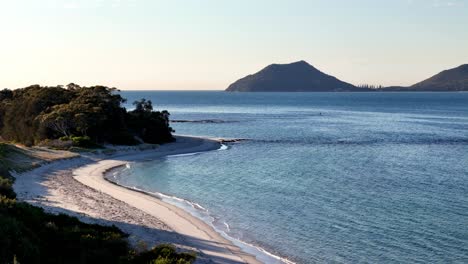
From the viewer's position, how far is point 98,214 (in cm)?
3177

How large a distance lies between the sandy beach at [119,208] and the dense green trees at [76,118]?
16584 mm

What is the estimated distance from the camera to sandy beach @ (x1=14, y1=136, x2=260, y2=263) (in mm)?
26531

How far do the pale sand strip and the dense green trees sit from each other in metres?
11.0

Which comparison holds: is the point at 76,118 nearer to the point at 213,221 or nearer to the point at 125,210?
the point at 125,210

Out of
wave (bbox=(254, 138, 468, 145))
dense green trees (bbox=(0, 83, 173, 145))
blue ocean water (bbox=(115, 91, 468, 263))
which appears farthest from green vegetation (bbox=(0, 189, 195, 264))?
wave (bbox=(254, 138, 468, 145))

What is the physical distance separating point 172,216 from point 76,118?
42694 millimetres

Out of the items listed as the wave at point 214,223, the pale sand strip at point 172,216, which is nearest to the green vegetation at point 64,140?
the pale sand strip at point 172,216

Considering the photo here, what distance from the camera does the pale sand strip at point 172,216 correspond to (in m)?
25.8

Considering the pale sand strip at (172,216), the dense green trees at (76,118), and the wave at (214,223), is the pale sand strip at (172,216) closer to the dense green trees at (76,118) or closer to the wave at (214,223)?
the wave at (214,223)

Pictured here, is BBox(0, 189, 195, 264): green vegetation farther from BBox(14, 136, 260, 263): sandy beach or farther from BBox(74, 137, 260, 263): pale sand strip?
BBox(74, 137, 260, 263): pale sand strip

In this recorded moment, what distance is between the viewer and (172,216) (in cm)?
3369

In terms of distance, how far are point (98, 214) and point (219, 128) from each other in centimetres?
8611

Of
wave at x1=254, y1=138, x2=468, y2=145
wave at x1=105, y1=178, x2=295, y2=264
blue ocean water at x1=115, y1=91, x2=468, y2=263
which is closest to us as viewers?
wave at x1=105, y1=178, x2=295, y2=264

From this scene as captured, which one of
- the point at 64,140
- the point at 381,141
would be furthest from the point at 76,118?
the point at 381,141
